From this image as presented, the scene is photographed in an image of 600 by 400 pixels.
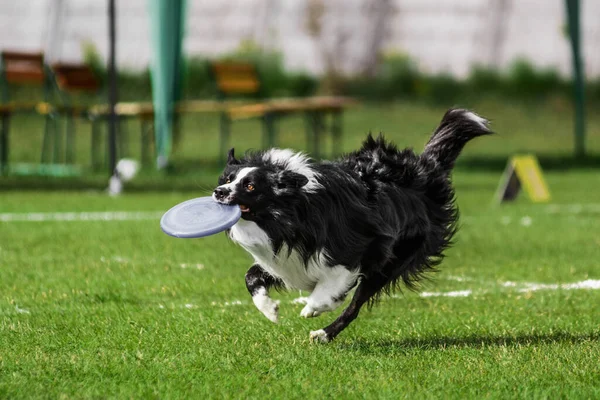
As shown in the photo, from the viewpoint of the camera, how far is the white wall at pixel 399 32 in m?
21.4

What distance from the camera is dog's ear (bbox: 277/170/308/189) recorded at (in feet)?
14.7

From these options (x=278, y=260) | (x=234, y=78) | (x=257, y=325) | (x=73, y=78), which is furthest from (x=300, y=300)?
(x=234, y=78)

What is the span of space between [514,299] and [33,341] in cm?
282

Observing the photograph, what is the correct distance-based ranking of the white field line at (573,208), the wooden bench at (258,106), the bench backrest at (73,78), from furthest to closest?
the bench backrest at (73,78) → the wooden bench at (258,106) → the white field line at (573,208)

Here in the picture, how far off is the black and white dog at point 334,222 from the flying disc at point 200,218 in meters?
0.06

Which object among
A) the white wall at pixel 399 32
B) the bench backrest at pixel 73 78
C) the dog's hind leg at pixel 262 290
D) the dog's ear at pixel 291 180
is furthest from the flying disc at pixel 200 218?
the white wall at pixel 399 32

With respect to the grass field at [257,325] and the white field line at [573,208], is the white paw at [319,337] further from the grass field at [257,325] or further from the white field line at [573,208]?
the white field line at [573,208]

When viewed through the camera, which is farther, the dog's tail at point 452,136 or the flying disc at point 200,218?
the dog's tail at point 452,136

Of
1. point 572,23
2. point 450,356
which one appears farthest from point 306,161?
point 572,23

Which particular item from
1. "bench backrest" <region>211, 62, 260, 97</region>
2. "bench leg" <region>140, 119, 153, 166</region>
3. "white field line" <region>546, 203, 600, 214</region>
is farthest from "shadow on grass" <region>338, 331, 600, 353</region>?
"bench leg" <region>140, 119, 153, 166</region>

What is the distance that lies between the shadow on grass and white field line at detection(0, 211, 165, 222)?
534 cm

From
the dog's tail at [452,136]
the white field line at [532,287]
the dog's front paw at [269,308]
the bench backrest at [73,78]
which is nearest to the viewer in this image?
the dog's front paw at [269,308]

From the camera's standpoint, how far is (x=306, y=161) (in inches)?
184

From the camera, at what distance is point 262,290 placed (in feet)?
15.7
